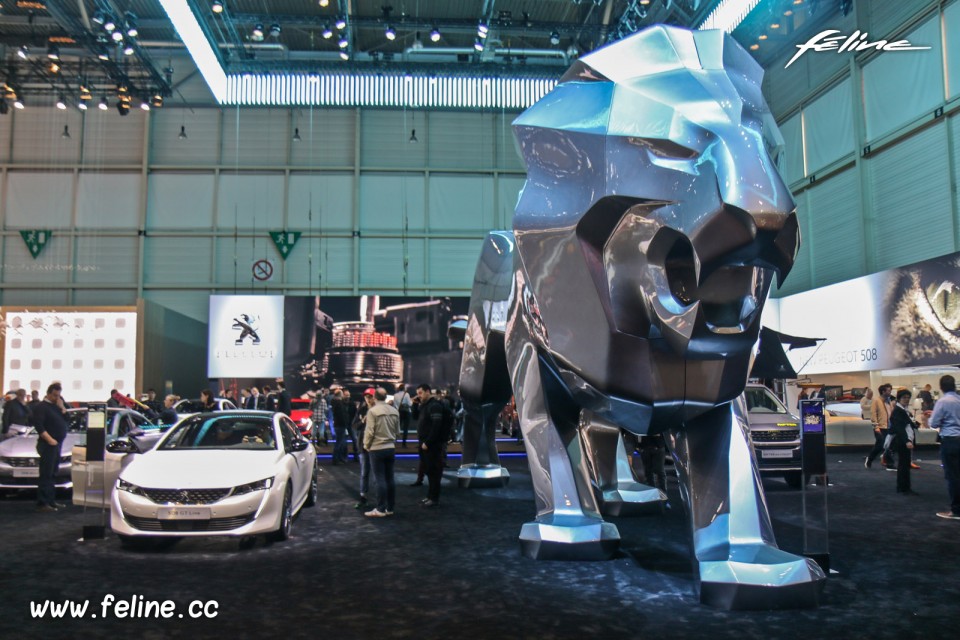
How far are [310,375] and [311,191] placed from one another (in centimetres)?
656

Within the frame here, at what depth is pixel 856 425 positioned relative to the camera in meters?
18.1

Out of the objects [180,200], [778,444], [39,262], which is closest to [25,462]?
[778,444]

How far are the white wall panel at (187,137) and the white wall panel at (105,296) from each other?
458 centimetres

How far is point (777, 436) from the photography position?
35.4 feet

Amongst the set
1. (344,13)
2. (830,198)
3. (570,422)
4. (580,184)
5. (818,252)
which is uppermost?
(344,13)

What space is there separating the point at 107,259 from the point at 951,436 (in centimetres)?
2468

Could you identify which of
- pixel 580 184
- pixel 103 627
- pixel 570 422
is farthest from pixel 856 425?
pixel 103 627

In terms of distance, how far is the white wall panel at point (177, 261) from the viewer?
997 inches

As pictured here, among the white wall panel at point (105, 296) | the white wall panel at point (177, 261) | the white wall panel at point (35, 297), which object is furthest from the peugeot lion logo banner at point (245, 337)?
the white wall panel at point (35, 297)

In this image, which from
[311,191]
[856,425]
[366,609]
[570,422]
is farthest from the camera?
[311,191]

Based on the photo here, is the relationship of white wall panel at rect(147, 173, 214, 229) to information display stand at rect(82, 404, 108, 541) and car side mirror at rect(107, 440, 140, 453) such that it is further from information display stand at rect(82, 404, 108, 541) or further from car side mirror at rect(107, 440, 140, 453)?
information display stand at rect(82, 404, 108, 541)

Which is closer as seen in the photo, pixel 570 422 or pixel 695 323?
pixel 695 323

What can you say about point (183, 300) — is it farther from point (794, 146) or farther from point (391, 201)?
point (794, 146)

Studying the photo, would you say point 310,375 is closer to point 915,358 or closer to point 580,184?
point 915,358
